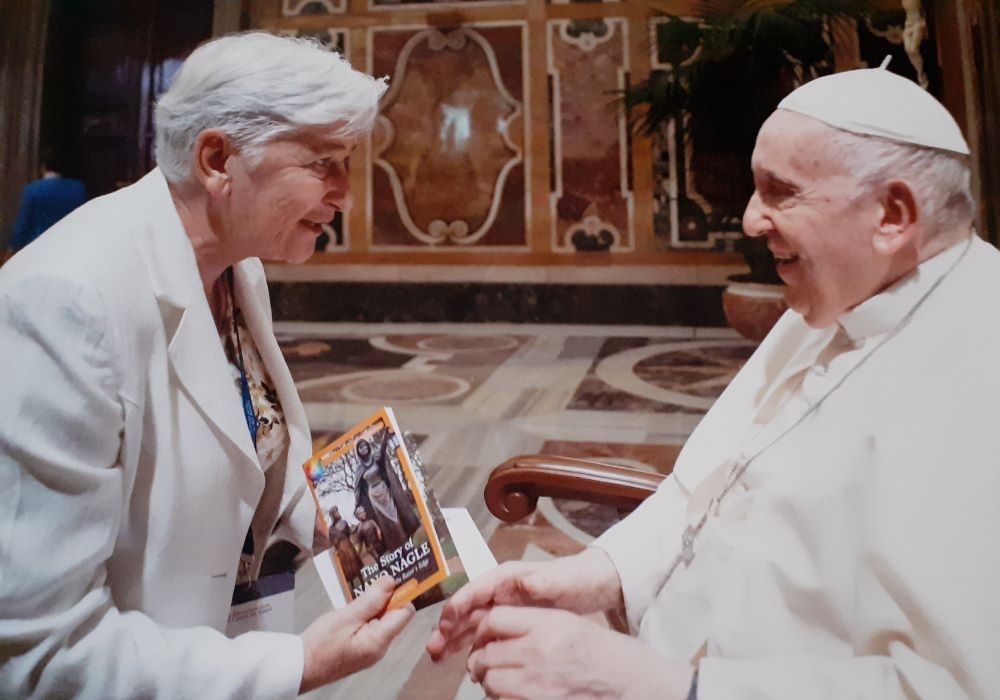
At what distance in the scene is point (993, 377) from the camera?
96cm

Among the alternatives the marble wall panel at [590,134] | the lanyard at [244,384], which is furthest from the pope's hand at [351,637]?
the marble wall panel at [590,134]

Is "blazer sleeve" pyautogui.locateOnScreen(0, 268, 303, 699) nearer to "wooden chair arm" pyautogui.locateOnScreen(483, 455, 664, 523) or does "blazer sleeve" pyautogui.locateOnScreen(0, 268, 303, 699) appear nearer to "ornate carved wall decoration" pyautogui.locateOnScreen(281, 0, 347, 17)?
"wooden chair arm" pyautogui.locateOnScreen(483, 455, 664, 523)

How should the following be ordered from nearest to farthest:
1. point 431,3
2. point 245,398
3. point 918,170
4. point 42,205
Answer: point 918,170 → point 245,398 → point 42,205 → point 431,3

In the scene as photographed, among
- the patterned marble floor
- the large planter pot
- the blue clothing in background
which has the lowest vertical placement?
the patterned marble floor

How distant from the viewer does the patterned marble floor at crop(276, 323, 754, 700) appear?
257 centimetres

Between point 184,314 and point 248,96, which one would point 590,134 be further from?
point 184,314

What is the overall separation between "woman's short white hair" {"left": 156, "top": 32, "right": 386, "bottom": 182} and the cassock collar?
902 millimetres

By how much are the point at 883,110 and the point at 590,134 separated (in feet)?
19.1

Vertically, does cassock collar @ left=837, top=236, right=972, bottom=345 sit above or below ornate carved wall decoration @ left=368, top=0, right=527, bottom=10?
below

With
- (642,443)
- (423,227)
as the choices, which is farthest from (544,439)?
(423,227)

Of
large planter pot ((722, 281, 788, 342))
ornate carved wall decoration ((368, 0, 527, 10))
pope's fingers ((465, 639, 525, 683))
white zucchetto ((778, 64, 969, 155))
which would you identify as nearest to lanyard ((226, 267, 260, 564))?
pope's fingers ((465, 639, 525, 683))

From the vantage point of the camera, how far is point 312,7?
6.95 m

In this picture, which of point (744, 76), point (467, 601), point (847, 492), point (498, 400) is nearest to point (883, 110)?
point (847, 492)

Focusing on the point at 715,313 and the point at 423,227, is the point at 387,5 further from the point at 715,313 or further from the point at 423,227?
the point at 715,313
